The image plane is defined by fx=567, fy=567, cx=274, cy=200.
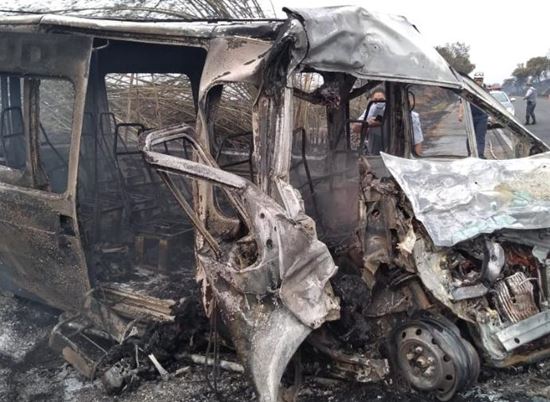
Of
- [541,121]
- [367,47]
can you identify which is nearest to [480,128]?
[367,47]

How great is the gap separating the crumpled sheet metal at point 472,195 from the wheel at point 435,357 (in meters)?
0.48

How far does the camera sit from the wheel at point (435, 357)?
290 centimetres

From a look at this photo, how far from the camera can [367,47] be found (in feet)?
10.7

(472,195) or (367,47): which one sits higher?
(367,47)

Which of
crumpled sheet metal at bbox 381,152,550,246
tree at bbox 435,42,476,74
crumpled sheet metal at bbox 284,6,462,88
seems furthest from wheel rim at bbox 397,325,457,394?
tree at bbox 435,42,476,74

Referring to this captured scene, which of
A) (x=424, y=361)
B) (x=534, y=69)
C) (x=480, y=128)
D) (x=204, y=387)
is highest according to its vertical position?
(x=534, y=69)

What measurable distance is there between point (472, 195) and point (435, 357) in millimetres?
917

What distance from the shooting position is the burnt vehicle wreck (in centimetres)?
270

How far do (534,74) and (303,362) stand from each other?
40855mm

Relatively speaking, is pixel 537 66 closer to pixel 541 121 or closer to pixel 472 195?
pixel 541 121

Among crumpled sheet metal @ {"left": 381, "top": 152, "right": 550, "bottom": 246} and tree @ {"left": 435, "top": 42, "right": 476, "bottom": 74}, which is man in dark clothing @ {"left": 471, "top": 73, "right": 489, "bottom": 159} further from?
tree @ {"left": 435, "top": 42, "right": 476, "bottom": 74}

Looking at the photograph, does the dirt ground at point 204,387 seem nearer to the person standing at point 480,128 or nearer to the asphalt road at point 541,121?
the person standing at point 480,128

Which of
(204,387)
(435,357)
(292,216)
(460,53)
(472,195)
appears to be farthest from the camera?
(460,53)

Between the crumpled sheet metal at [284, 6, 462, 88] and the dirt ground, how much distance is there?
1.82 m
